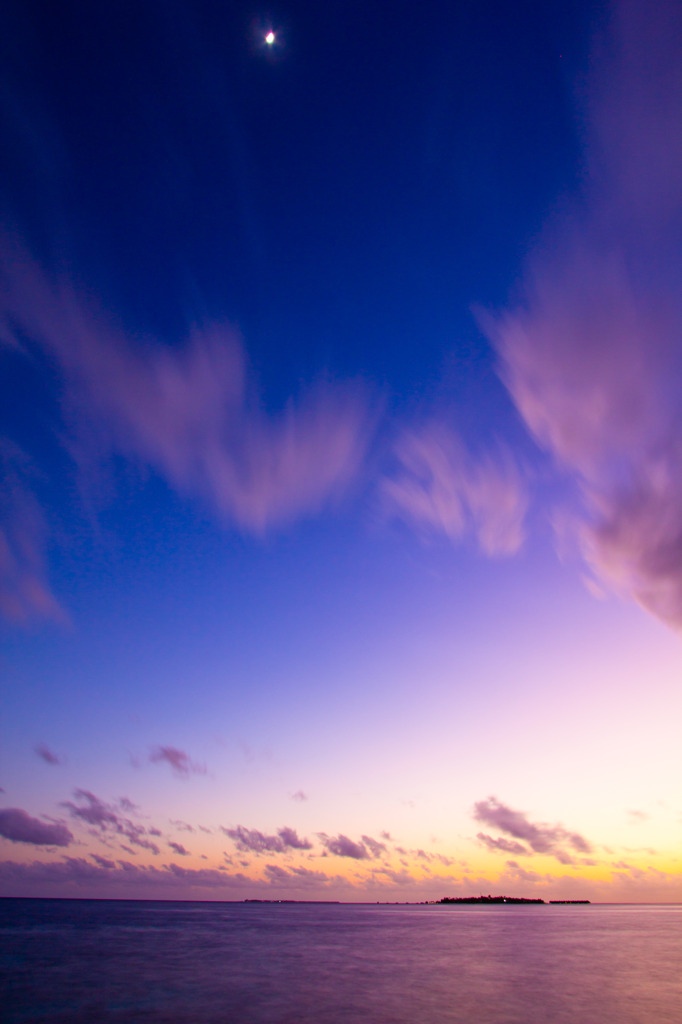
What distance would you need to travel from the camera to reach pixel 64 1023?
92.8 feet

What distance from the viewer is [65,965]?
49812mm

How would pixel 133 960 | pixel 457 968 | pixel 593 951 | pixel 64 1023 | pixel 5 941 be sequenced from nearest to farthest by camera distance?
pixel 64 1023, pixel 457 968, pixel 133 960, pixel 593 951, pixel 5 941

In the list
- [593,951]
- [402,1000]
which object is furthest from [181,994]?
[593,951]

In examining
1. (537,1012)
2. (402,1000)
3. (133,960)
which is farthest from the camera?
(133,960)

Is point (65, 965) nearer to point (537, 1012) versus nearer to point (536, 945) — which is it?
point (537, 1012)

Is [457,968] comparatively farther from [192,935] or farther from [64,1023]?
[192,935]

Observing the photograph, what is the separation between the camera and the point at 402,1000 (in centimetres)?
3475

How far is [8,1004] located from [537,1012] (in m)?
32.3

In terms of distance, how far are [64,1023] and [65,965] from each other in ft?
94.0

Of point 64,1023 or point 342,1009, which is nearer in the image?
point 64,1023

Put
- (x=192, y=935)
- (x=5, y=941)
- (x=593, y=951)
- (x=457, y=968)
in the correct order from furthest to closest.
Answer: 1. (x=192, y=935)
2. (x=5, y=941)
3. (x=593, y=951)
4. (x=457, y=968)

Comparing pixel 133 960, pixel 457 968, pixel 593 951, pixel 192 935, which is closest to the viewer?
pixel 457 968

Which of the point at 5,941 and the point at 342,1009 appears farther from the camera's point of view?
the point at 5,941

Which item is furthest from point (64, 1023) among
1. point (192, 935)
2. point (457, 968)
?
point (192, 935)
